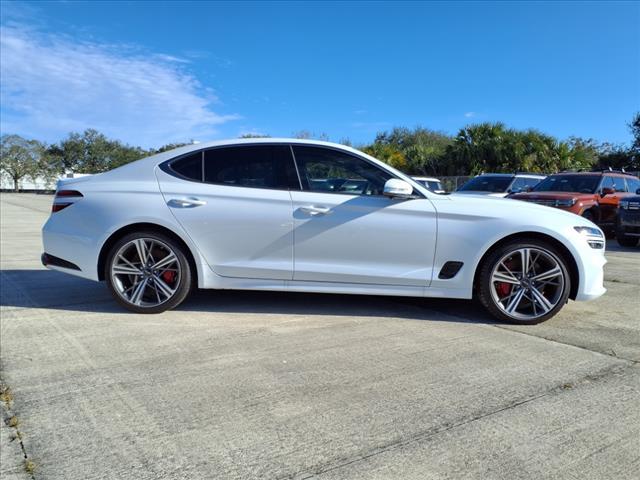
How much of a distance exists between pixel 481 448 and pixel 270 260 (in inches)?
99.9

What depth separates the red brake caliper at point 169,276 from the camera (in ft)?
14.8

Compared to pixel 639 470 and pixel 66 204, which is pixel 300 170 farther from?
pixel 639 470

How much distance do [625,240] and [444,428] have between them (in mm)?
10278

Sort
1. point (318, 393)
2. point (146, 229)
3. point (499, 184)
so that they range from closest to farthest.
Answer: point (318, 393) < point (146, 229) < point (499, 184)

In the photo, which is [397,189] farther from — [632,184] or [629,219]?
[632,184]

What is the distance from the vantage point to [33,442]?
2365 mm

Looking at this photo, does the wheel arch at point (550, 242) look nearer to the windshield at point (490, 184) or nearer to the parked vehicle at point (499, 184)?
the parked vehicle at point (499, 184)

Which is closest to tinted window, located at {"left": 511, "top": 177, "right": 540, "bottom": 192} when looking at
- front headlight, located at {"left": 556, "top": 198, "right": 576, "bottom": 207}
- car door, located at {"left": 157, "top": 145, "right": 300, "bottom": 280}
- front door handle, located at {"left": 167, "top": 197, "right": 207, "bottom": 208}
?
front headlight, located at {"left": 556, "top": 198, "right": 576, "bottom": 207}

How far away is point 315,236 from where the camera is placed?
14.3ft

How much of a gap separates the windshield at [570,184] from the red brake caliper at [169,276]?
1001cm

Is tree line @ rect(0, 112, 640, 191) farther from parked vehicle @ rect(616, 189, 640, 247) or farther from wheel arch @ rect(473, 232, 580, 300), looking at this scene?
wheel arch @ rect(473, 232, 580, 300)

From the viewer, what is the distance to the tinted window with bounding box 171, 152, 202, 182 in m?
4.55

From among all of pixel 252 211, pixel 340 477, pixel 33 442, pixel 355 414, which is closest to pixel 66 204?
pixel 252 211

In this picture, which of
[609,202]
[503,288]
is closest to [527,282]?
[503,288]
